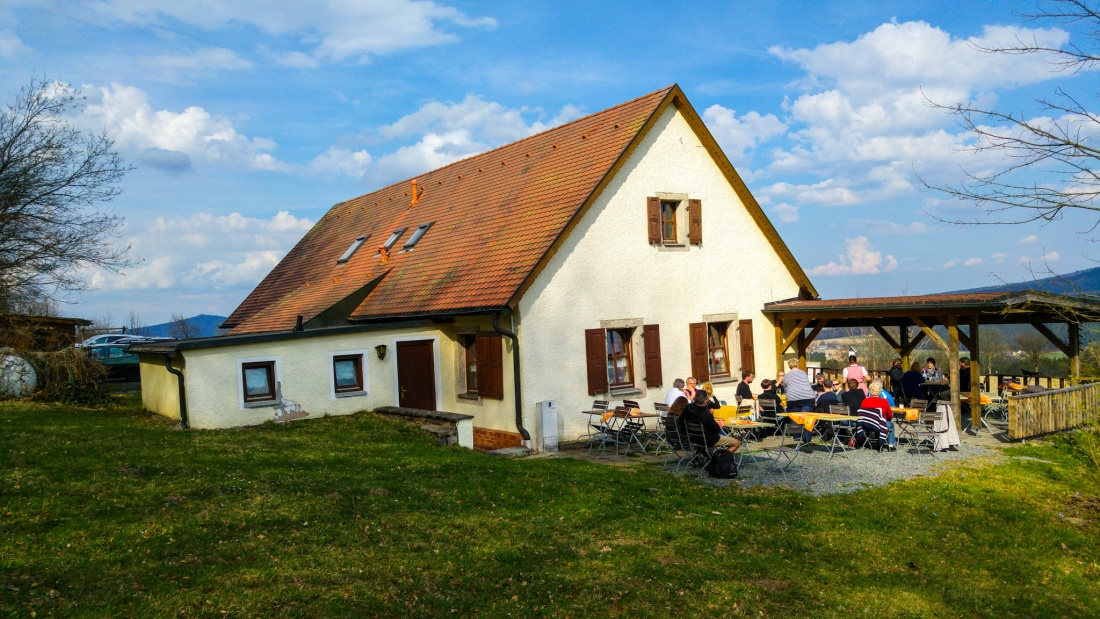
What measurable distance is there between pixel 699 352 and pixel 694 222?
114 inches

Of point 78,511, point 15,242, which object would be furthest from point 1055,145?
point 15,242

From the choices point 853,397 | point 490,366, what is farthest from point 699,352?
point 490,366

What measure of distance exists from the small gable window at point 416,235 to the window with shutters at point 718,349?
7730mm

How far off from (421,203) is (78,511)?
16464 millimetres

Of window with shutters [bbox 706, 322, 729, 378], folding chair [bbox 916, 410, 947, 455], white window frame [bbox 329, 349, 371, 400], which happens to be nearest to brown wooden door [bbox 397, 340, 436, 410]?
white window frame [bbox 329, 349, 371, 400]

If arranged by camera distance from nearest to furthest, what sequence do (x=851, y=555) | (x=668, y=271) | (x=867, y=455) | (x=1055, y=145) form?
1. (x=1055, y=145)
2. (x=851, y=555)
3. (x=867, y=455)
4. (x=668, y=271)

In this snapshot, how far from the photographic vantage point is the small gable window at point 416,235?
1991 cm

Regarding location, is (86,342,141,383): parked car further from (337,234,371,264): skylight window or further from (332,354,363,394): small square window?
(332,354,363,394): small square window

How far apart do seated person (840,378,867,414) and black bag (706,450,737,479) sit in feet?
11.5

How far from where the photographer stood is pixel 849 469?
11.8m

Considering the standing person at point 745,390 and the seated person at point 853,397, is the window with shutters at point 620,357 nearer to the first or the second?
the standing person at point 745,390

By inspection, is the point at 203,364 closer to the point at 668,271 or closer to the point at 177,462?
the point at 177,462

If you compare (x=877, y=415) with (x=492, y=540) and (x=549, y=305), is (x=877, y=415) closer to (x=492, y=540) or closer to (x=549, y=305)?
(x=549, y=305)

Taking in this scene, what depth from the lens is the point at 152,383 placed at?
→ 1705 centimetres
